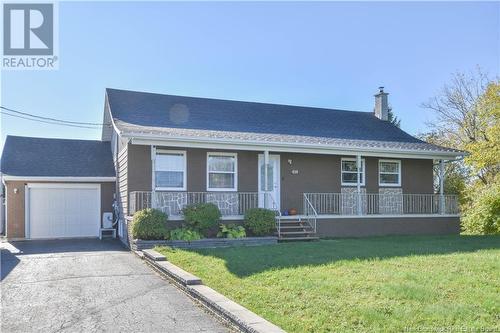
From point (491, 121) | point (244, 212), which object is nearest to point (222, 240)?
point (244, 212)

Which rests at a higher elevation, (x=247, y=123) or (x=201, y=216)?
(x=247, y=123)

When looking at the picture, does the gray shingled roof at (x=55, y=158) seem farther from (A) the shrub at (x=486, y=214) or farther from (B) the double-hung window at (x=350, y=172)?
(A) the shrub at (x=486, y=214)

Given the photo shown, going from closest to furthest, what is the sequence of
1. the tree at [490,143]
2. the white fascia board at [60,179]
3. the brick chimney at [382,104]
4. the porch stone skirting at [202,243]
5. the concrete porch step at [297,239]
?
the porch stone skirting at [202,243] < the concrete porch step at [297,239] < the white fascia board at [60,179] < the tree at [490,143] < the brick chimney at [382,104]

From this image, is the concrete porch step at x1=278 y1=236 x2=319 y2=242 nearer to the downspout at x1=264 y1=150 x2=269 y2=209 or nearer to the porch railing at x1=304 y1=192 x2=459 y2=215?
the downspout at x1=264 y1=150 x2=269 y2=209

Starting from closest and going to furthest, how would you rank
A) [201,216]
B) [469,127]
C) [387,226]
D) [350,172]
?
1. [201,216]
2. [387,226]
3. [350,172]
4. [469,127]

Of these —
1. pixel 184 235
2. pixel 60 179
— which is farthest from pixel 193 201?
pixel 60 179

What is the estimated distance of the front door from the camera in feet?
50.2

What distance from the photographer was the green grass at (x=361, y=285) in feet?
16.6

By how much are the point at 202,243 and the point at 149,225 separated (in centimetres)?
147

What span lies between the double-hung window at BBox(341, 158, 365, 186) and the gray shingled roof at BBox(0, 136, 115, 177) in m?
8.64

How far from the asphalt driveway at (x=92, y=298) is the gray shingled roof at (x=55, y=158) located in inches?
236

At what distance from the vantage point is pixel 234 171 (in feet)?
49.4

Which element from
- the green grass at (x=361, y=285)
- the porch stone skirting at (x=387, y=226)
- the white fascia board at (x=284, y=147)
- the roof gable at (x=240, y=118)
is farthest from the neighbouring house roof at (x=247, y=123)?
the green grass at (x=361, y=285)

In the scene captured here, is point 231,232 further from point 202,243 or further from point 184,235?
point 184,235
